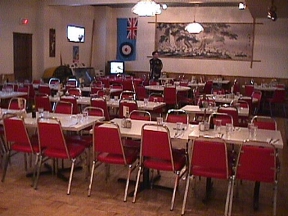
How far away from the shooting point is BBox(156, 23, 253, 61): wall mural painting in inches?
550

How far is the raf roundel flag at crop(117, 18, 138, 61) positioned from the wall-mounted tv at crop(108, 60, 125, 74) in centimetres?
48

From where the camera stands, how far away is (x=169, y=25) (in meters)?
14.8

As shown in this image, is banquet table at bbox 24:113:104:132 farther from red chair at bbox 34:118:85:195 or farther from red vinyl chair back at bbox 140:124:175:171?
red vinyl chair back at bbox 140:124:175:171

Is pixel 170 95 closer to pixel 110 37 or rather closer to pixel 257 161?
pixel 257 161

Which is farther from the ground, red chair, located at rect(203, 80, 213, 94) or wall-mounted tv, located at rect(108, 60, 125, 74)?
wall-mounted tv, located at rect(108, 60, 125, 74)

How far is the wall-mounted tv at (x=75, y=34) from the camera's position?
13.5m

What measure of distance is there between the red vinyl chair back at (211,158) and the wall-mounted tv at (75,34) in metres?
10.2

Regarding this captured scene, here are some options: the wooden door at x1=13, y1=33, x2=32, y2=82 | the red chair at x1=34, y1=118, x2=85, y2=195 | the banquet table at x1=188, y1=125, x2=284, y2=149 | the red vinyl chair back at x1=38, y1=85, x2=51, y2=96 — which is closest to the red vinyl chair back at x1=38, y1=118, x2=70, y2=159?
the red chair at x1=34, y1=118, x2=85, y2=195

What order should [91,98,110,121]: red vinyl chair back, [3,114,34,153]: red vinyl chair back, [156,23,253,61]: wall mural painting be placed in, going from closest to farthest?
[3,114,34,153]: red vinyl chair back, [91,98,110,121]: red vinyl chair back, [156,23,253,61]: wall mural painting

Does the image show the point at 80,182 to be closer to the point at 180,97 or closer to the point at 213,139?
the point at 213,139

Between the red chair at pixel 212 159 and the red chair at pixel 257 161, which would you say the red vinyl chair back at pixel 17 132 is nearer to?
the red chair at pixel 212 159

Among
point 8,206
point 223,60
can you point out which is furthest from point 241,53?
point 8,206

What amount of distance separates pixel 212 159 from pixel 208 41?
35.1ft

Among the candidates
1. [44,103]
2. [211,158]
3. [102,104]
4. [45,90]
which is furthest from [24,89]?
[211,158]
